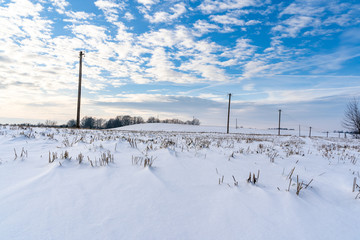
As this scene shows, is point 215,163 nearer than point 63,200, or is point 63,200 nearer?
point 63,200

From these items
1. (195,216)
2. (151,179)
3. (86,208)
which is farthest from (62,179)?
(195,216)

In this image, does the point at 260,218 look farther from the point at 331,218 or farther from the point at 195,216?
the point at 331,218

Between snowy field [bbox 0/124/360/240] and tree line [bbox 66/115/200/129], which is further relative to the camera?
tree line [bbox 66/115/200/129]

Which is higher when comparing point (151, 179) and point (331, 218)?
point (151, 179)

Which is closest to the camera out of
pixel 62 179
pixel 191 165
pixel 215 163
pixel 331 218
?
pixel 331 218

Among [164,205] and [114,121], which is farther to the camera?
[114,121]

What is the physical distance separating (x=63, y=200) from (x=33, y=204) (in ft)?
0.66

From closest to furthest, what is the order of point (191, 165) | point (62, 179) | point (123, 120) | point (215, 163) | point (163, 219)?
point (163, 219) → point (62, 179) → point (191, 165) → point (215, 163) → point (123, 120)

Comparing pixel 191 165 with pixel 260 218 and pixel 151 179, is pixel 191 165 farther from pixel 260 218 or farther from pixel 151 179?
pixel 260 218

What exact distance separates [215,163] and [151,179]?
4.04ft

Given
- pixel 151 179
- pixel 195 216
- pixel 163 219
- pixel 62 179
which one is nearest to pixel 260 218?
pixel 195 216

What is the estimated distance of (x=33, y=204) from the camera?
1504mm

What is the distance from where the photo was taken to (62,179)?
79.4 inches

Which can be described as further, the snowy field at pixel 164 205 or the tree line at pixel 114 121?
the tree line at pixel 114 121
